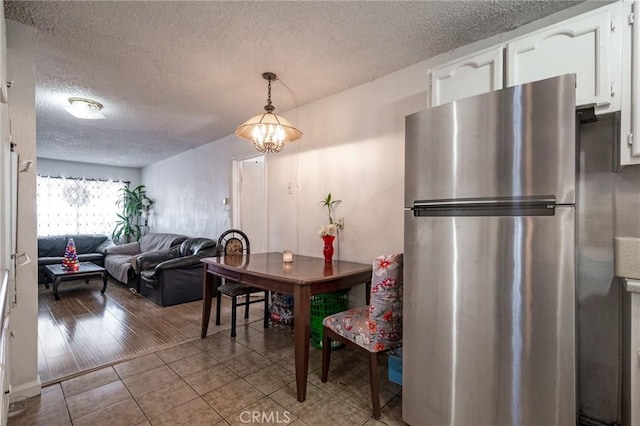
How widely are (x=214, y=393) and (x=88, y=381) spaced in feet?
3.13

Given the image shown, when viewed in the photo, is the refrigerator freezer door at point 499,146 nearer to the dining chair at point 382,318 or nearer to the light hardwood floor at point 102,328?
the dining chair at point 382,318

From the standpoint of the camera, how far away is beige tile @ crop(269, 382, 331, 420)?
1.83 metres

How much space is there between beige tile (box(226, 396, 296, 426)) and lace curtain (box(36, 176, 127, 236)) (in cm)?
678

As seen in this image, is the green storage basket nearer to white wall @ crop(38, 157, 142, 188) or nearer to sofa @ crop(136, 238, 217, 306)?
sofa @ crop(136, 238, 217, 306)

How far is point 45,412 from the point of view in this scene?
179 centimetres

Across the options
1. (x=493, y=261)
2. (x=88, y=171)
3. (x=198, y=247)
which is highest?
(x=88, y=171)

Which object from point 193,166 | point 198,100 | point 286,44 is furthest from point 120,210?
point 286,44

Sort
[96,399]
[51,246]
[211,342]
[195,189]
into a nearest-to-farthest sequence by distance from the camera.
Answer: [96,399]
[211,342]
[195,189]
[51,246]

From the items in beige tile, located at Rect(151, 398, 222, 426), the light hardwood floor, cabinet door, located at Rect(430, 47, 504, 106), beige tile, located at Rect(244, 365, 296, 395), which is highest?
cabinet door, located at Rect(430, 47, 504, 106)

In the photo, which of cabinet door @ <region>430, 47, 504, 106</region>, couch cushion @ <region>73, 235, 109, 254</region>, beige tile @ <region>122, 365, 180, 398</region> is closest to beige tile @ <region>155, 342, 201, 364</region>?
beige tile @ <region>122, 365, 180, 398</region>

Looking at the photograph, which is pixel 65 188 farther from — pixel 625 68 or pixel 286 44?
pixel 625 68

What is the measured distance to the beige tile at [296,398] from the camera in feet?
6.00

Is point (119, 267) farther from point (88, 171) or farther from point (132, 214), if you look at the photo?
point (88, 171)

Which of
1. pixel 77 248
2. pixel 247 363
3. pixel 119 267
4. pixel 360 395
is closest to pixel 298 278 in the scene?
pixel 360 395
